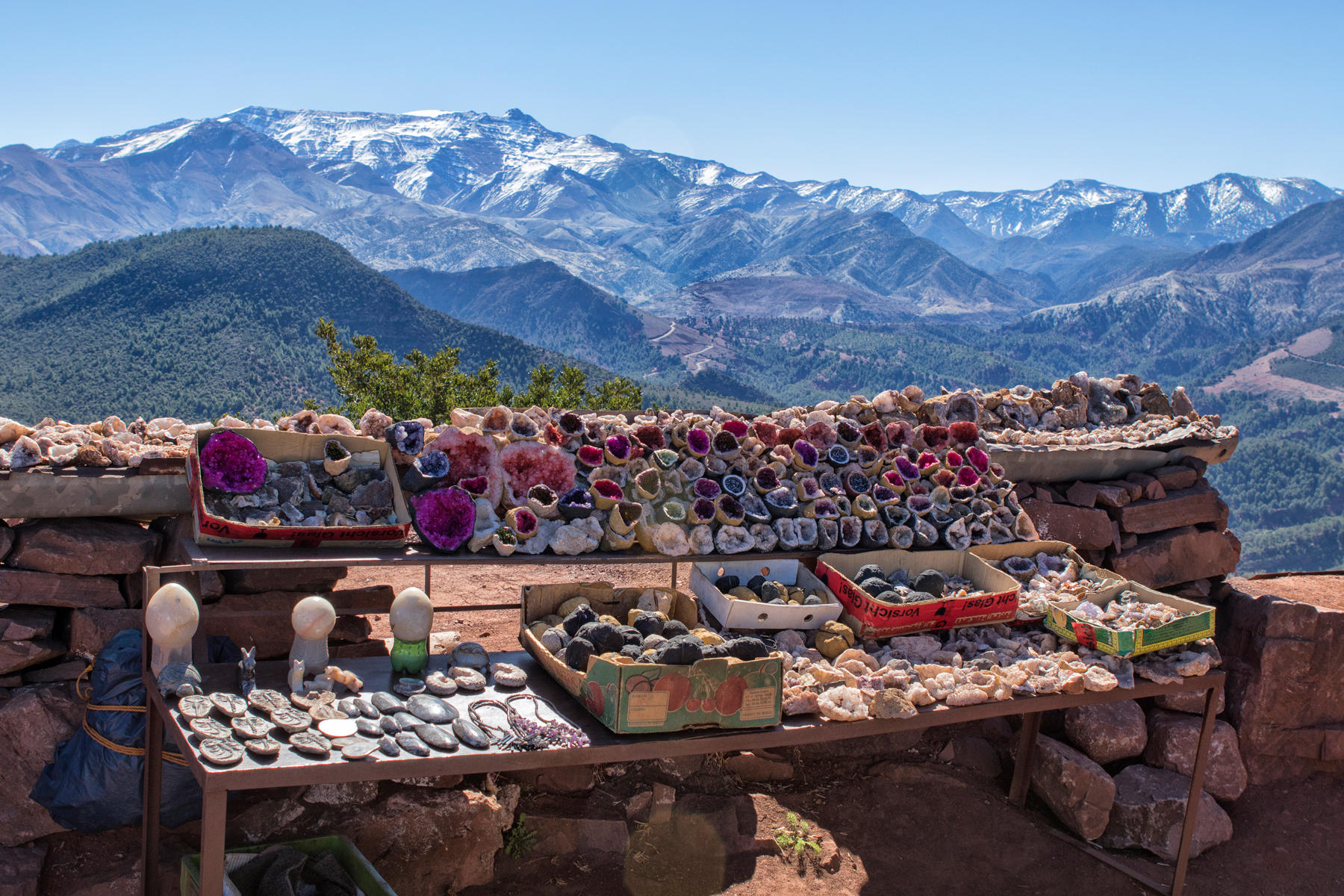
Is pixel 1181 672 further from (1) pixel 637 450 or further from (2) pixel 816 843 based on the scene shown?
(1) pixel 637 450

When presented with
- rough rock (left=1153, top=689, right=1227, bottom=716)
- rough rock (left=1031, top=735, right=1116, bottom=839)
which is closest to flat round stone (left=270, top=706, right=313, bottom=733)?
rough rock (left=1031, top=735, right=1116, bottom=839)

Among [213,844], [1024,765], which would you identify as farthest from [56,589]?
[1024,765]

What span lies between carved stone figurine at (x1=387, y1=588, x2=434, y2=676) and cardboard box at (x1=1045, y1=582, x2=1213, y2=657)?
11.3 feet

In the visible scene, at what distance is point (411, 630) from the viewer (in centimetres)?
418

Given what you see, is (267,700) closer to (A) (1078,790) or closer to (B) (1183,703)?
(A) (1078,790)

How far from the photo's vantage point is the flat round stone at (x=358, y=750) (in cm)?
344

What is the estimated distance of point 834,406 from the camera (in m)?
6.86

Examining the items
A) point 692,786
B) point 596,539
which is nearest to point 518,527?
point 596,539

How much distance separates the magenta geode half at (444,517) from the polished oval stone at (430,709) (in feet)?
3.07

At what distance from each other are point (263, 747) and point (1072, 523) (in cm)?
633

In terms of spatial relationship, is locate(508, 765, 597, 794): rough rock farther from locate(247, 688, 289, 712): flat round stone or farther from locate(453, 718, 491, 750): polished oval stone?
locate(247, 688, 289, 712): flat round stone

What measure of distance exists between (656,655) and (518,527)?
1241mm

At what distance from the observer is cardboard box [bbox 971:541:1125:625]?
5.82 m

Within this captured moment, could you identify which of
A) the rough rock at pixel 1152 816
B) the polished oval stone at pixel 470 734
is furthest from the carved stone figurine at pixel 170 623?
the rough rock at pixel 1152 816
